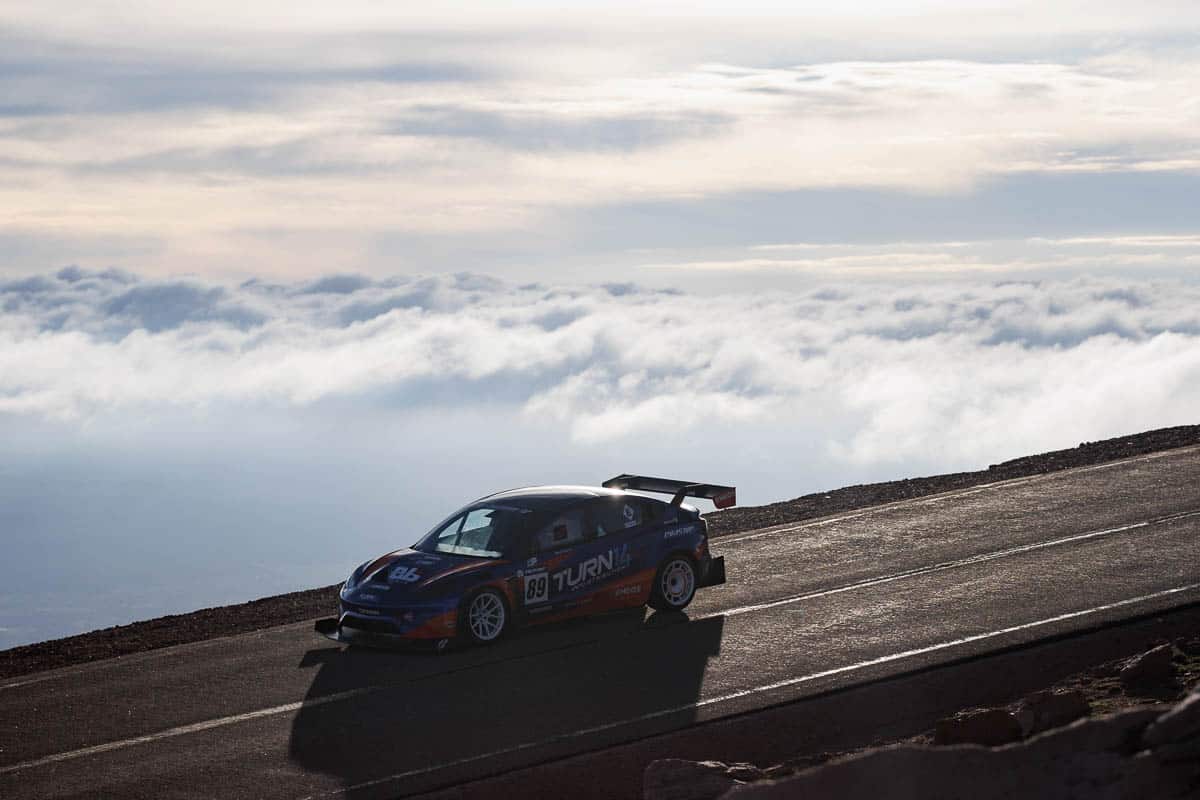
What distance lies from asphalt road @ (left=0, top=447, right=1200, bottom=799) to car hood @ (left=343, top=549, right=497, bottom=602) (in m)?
0.69

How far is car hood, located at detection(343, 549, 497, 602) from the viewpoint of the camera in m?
14.9

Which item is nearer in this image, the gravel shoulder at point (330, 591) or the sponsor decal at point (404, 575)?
the sponsor decal at point (404, 575)

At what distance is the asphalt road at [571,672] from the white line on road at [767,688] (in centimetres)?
3

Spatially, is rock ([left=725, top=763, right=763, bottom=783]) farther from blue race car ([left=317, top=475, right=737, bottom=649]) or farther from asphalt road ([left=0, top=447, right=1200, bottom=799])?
blue race car ([left=317, top=475, right=737, bottom=649])

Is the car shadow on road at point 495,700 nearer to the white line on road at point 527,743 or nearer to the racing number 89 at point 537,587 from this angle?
the white line on road at point 527,743

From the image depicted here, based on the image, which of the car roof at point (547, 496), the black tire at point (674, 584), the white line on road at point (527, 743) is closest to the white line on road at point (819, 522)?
the car roof at point (547, 496)

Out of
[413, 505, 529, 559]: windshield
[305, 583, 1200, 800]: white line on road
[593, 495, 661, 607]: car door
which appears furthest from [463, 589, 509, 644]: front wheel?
[305, 583, 1200, 800]: white line on road

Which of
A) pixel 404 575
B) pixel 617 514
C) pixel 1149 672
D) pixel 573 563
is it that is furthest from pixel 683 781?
pixel 617 514

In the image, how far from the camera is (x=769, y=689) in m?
13.1

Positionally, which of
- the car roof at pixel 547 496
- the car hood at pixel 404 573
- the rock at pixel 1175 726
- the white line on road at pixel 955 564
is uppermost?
the car roof at pixel 547 496

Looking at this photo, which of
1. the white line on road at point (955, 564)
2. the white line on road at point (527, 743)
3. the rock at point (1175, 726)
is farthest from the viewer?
the white line on road at point (955, 564)

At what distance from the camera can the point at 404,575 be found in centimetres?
1508

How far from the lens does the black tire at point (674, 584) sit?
16.3 meters

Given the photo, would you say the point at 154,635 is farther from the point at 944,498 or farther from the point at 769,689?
the point at 944,498
